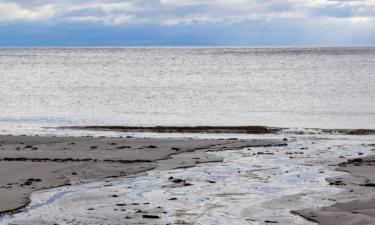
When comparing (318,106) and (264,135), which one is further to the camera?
(318,106)

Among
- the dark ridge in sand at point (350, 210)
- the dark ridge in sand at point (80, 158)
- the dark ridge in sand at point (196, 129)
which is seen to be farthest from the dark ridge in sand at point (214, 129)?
the dark ridge in sand at point (350, 210)

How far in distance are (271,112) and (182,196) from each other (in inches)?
1271

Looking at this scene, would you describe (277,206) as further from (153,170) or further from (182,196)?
(153,170)

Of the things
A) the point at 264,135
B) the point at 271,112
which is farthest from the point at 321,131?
the point at 271,112

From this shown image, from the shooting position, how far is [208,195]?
50.2 feet

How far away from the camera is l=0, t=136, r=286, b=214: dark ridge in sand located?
17.2m

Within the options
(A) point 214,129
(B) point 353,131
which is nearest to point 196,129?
(A) point 214,129

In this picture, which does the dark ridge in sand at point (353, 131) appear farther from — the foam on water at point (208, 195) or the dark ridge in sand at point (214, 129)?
the foam on water at point (208, 195)

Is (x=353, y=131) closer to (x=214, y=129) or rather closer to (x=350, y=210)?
(x=214, y=129)

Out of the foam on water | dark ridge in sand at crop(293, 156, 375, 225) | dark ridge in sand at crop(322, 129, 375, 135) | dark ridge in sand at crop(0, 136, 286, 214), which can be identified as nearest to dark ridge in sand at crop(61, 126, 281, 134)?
dark ridge in sand at crop(322, 129, 375, 135)

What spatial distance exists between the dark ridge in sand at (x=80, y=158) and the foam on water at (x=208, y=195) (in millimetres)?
798

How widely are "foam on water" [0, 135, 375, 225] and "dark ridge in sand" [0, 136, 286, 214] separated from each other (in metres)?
0.80

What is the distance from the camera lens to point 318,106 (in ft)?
170

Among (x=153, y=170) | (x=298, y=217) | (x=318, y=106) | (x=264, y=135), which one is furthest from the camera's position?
(x=318, y=106)
